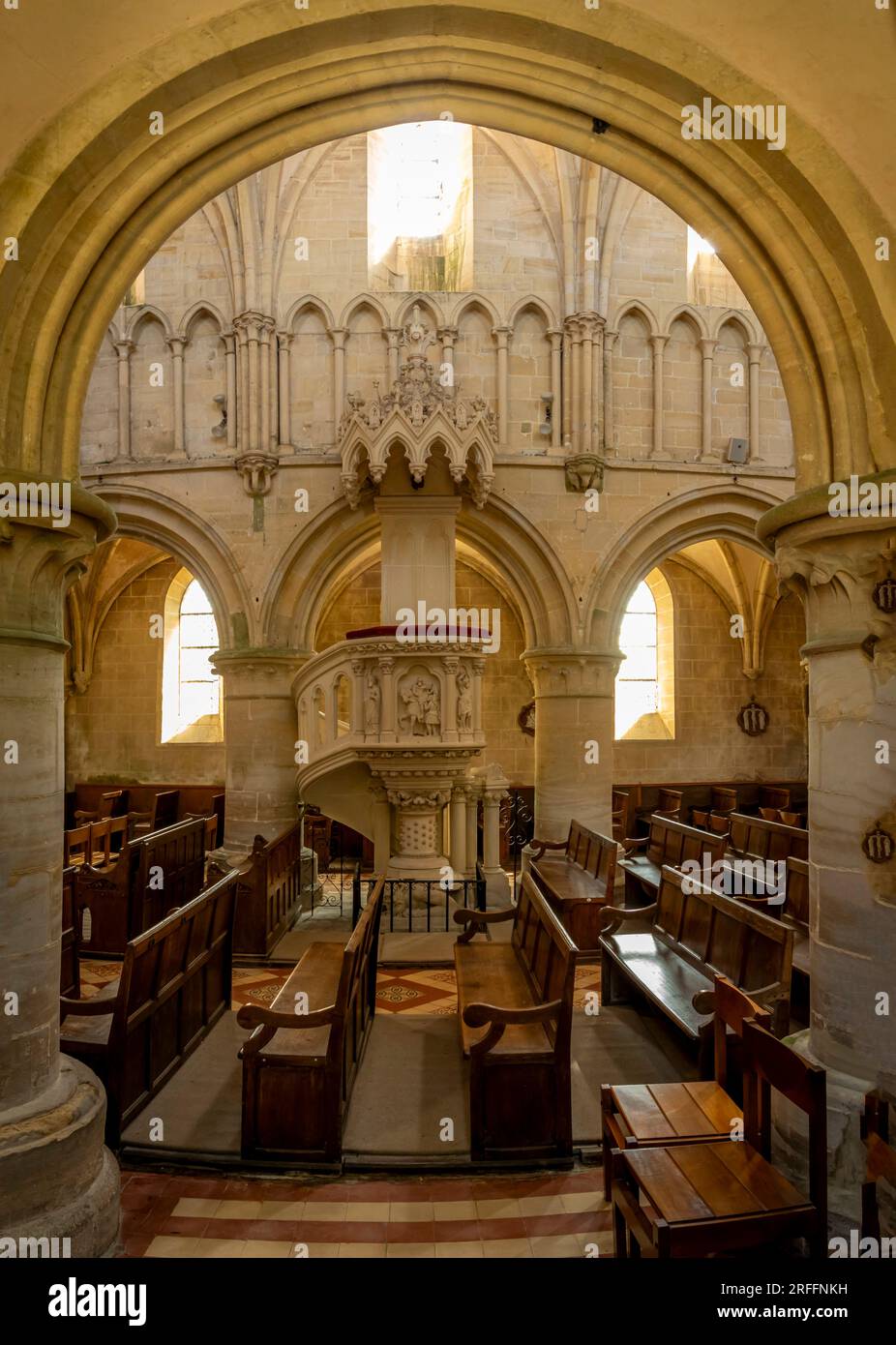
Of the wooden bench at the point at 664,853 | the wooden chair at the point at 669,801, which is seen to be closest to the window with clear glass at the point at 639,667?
the wooden chair at the point at 669,801

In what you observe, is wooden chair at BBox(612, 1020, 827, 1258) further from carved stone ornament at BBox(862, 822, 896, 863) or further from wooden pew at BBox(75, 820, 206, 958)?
wooden pew at BBox(75, 820, 206, 958)

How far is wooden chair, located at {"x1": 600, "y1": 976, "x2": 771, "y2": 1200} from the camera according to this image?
3211 millimetres

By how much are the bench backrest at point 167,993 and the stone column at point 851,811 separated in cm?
308

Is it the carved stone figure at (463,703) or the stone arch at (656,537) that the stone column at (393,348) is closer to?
the stone arch at (656,537)

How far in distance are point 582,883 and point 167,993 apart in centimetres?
433

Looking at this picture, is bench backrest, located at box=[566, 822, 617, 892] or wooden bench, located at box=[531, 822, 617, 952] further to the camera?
bench backrest, located at box=[566, 822, 617, 892]

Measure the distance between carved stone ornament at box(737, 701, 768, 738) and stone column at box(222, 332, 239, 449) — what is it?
10080mm

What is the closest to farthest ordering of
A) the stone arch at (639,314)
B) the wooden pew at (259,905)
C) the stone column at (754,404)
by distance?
the wooden pew at (259,905)
the stone arch at (639,314)
the stone column at (754,404)

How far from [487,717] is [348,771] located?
20.4ft

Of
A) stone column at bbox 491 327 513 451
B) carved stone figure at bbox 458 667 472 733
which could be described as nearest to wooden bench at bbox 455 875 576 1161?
carved stone figure at bbox 458 667 472 733

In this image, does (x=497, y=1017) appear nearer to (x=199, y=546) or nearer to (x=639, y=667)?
(x=199, y=546)

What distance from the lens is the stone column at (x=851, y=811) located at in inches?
129

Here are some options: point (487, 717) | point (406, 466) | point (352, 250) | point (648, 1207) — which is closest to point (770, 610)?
point (487, 717)

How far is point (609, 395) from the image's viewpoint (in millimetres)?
11273
